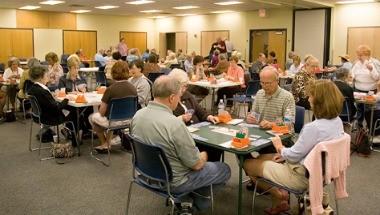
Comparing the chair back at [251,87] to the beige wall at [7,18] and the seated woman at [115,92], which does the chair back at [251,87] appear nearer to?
the seated woman at [115,92]

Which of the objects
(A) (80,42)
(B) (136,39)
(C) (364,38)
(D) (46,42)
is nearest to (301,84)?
(C) (364,38)

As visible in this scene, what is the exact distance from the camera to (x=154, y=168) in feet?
8.20

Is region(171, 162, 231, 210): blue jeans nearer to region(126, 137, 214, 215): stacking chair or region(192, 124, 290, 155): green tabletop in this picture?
region(126, 137, 214, 215): stacking chair

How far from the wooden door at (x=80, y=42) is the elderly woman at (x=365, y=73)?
Result: 41.7ft

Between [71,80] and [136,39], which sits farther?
[136,39]

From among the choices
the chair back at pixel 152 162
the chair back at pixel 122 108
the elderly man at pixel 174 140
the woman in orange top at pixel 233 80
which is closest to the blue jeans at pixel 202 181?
the elderly man at pixel 174 140

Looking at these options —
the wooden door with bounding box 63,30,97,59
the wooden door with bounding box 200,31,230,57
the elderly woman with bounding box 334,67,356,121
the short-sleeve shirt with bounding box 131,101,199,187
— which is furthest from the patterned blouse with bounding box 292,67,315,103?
the wooden door with bounding box 63,30,97,59

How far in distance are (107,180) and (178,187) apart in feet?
5.77

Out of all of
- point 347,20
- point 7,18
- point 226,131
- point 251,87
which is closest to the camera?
point 226,131

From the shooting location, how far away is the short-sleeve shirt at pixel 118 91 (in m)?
4.48

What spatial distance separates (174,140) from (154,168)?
0.24m

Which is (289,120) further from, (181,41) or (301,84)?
(181,41)

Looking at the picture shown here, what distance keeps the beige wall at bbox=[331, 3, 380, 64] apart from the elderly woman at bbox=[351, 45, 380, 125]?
6.65 metres

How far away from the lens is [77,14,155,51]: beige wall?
655 inches
